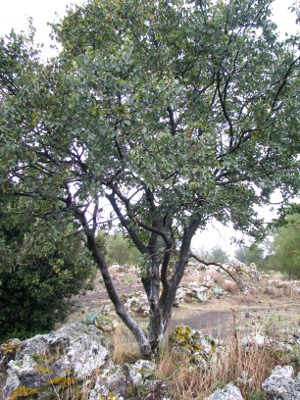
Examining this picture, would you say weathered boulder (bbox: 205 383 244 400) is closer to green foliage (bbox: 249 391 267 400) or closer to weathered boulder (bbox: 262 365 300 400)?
green foliage (bbox: 249 391 267 400)

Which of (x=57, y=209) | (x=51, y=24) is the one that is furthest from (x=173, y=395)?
(x=51, y=24)

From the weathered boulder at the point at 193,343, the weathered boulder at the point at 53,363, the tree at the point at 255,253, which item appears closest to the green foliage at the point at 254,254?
the tree at the point at 255,253

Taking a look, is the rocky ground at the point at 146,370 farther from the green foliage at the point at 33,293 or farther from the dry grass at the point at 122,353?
the green foliage at the point at 33,293

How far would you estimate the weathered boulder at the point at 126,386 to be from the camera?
3820 mm

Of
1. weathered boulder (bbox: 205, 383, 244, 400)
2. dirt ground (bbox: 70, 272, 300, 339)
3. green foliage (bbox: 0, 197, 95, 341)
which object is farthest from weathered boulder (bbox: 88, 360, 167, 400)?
dirt ground (bbox: 70, 272, 300, 339)

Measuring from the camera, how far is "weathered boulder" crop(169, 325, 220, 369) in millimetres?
5183

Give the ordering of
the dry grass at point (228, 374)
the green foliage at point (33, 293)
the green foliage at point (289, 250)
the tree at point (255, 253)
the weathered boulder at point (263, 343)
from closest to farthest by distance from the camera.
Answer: the dry grass at point (228, 374), the weathered boulder at point (263, 343), the tree at point (255, 253), the green foliage at point (33, 293), the green foliage at point (289, 250)

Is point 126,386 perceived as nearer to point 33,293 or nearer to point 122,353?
point 122,353

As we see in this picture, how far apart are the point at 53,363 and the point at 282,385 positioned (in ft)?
9.08

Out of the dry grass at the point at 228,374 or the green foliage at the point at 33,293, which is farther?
the green foliage at the point at 33,293

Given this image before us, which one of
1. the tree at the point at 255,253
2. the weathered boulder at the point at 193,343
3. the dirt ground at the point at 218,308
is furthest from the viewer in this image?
the dirt ground at the point at 218,308

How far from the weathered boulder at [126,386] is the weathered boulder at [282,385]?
4.01ft

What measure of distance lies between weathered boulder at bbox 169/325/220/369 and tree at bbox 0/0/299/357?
0.38 metres

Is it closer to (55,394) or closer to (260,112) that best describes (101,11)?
(260,112)
